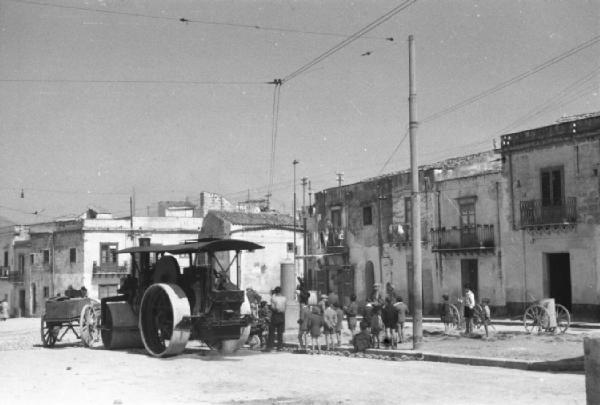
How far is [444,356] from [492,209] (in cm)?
1625

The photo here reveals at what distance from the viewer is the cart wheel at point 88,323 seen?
62.7ft

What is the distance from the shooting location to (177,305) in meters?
15.3

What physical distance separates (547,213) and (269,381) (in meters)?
18.5

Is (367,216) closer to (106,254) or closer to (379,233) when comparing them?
(379,233)

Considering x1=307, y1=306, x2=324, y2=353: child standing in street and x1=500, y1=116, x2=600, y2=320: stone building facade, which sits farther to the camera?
x1=500, y1=116, x2=600, y2=320: stone building facade

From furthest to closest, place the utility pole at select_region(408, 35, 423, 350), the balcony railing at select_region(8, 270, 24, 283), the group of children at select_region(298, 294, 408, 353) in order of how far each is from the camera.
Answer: the balcony railing at select_region(8, 270, 24, 283)
the group of children at select_region(298, 294, 408, 353)
the utility pole at select_region(408, 35, 423, 350)

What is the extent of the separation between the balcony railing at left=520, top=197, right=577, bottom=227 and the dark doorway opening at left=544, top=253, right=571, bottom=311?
1.41 m

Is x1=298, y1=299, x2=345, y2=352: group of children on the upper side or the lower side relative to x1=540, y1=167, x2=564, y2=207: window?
lower

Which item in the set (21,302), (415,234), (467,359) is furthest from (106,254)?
(467,359)

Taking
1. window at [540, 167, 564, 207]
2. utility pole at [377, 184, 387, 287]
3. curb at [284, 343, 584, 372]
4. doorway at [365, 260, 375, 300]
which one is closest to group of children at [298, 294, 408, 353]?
curb at [284, 343, 584, 372]

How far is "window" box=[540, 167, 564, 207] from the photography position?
2716 centimetres

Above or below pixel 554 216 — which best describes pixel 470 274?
below

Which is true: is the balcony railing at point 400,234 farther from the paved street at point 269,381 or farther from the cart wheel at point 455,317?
the paved street at point 269,381

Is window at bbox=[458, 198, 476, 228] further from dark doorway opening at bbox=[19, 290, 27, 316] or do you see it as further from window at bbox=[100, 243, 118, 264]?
dark doorway opening at bbox=[19, 290, 27, 316]
